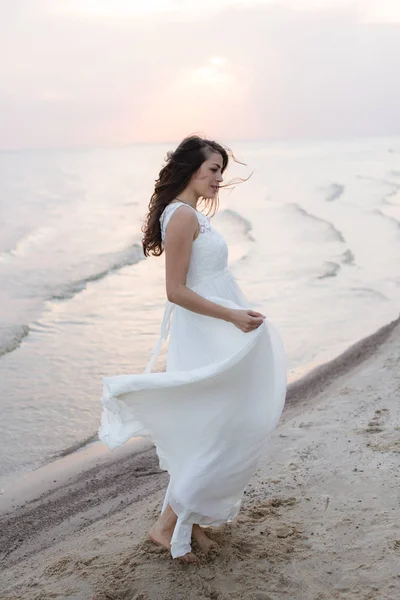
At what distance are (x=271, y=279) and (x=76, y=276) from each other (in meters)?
4.17

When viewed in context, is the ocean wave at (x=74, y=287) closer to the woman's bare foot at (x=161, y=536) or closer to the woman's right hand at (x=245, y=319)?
the woman's bare foot at (x=161, y=536)

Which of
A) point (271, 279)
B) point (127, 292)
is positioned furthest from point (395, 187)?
point (127, 292)

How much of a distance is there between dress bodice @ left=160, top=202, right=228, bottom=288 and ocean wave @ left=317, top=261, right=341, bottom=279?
1054 centimetres

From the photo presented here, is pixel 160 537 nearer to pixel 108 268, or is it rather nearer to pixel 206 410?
pixel 206 410

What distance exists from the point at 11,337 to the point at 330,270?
7260 millimetres

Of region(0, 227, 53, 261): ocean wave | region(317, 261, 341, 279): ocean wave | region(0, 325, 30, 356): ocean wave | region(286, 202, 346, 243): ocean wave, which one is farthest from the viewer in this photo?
region(286, 202, 346, 243): ocean wave

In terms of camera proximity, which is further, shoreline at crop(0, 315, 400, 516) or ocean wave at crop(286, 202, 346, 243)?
ocean wave at crop(286, 202, 346, 243)

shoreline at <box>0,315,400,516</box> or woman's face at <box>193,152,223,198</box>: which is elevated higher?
woman's face at <box>193,152,223,198</box>

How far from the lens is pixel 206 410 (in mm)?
3479

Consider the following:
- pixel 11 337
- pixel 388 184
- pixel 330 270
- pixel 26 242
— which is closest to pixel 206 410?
pixel 11 337

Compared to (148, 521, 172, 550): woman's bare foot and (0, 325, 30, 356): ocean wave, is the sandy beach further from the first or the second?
(0, 325, 30, 356): ocean wave

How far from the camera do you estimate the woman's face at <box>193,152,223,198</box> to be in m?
3.67

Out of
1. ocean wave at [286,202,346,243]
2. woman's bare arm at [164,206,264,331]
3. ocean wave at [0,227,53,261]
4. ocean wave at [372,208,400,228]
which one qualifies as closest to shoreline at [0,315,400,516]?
woman's bare arm at [164,206,264,331]

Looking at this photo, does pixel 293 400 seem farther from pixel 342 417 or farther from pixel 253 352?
pixel 253 352
